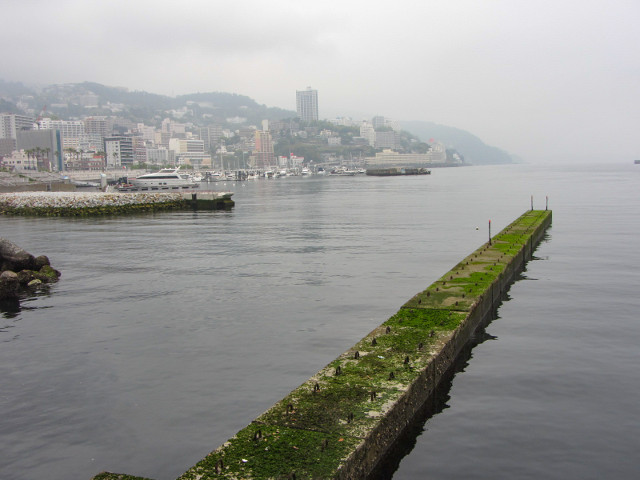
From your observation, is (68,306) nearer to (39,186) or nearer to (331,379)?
(331,379)

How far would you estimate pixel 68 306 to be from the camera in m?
20.1

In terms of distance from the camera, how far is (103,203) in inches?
2549

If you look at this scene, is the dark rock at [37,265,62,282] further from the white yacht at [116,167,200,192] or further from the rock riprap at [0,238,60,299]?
the white yacht at [116,167,200,192]

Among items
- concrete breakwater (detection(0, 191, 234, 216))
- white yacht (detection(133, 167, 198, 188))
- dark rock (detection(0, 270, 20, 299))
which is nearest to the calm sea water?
dark rock (detection(0, 270, 20, 299))

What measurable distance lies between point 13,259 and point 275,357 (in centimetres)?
1660

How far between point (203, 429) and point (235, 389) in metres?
1.77

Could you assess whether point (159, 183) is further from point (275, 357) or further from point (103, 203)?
point (275, 357)

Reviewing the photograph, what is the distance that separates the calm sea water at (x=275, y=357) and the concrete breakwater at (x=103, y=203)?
34.2 m

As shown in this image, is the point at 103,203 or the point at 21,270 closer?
the point at 21,270

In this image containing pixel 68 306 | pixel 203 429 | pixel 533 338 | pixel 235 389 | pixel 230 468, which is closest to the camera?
pixel 230 468

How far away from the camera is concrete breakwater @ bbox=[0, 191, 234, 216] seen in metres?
→ 63.9

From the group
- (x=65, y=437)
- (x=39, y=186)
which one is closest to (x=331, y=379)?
(x=65, y=437)

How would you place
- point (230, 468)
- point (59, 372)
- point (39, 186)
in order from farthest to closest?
point (39, 186) < point (59, 372) < point (230, 468)

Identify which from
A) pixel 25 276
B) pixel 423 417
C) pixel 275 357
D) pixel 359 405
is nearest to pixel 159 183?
pixel 25 276
